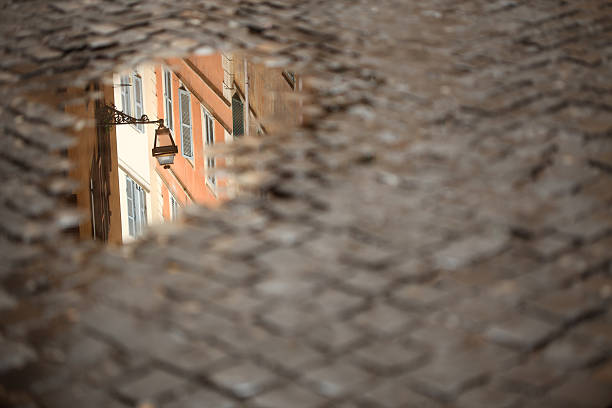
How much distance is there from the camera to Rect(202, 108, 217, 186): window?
2686mm

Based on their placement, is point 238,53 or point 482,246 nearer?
point 482,246

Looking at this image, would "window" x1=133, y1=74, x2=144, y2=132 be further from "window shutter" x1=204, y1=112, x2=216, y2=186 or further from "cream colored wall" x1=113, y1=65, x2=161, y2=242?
"window shutter" x1=204, y1=112, x2=216, y2=186

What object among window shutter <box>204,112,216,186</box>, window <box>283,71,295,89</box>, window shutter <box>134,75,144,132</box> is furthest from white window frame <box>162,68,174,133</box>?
window <box>283,71,295,89</box>

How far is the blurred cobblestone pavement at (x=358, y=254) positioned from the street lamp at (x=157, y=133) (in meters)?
0.67

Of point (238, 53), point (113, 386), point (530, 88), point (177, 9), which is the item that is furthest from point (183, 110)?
point (113, 386)

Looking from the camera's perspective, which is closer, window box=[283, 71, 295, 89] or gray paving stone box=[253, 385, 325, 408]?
gray paving stone box=[253, 385, 325, 408]

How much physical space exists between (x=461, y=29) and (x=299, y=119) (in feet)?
3.77

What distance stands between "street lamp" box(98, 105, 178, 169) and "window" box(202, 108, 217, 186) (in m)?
0.21

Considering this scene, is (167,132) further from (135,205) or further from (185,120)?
(135,205)

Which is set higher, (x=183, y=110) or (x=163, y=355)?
(x=163, y=355)

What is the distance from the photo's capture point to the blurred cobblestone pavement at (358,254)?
69.9 inches

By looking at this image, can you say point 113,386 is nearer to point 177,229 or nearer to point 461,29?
point 177,229

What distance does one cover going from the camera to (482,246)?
7.39ft

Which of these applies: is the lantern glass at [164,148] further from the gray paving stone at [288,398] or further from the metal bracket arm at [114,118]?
the gray paving stone at [288,398]
